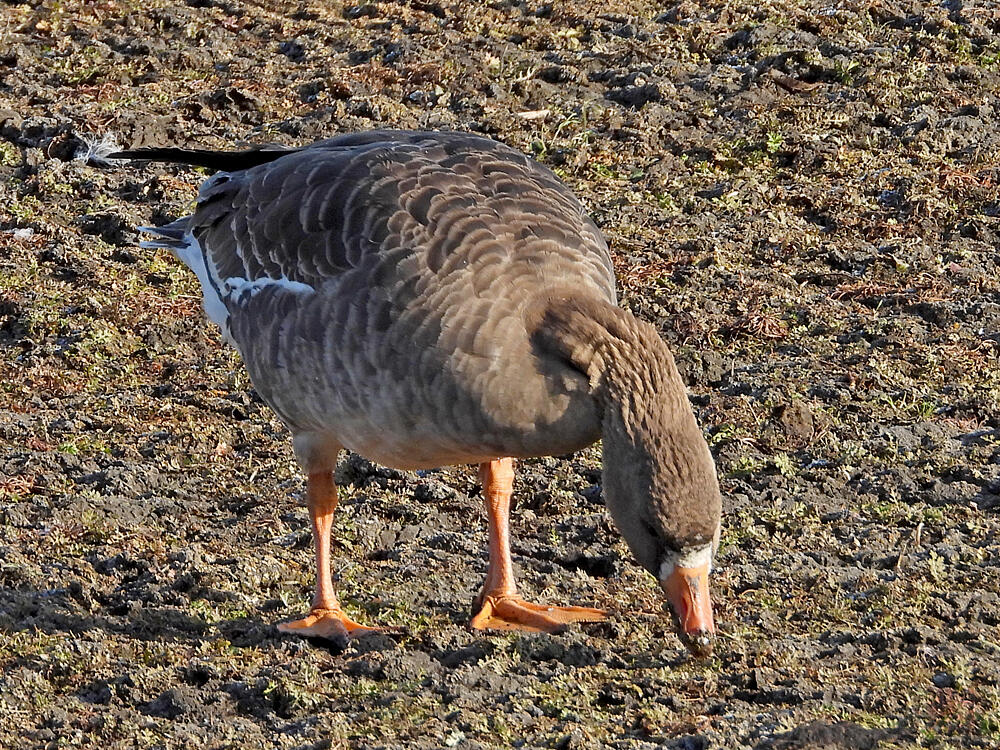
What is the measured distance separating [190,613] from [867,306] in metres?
4.18

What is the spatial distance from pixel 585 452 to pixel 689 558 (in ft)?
7.37

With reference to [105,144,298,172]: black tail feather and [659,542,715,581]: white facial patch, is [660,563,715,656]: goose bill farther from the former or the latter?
[105,144,298,172]: black tail feather

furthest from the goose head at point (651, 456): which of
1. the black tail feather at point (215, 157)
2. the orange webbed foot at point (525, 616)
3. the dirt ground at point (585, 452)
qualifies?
the black tail feather at point (215, 157)

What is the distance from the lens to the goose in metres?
4.85

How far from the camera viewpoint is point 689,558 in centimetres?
478

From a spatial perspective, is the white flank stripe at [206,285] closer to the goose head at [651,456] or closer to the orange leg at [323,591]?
the orange leg at [323,591]

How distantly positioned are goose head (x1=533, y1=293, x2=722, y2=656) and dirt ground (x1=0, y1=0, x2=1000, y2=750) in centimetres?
45

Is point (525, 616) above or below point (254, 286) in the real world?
below

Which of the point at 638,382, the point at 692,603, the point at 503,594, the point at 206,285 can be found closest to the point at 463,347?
the point at 638,382

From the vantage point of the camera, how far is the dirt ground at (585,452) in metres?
5.07

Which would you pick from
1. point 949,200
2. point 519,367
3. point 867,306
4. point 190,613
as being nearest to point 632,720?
point 519,367

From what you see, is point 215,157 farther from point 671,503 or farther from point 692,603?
point 692,603

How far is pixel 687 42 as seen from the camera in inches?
447

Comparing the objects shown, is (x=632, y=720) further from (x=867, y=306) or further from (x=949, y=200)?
(x=949, y=200)
